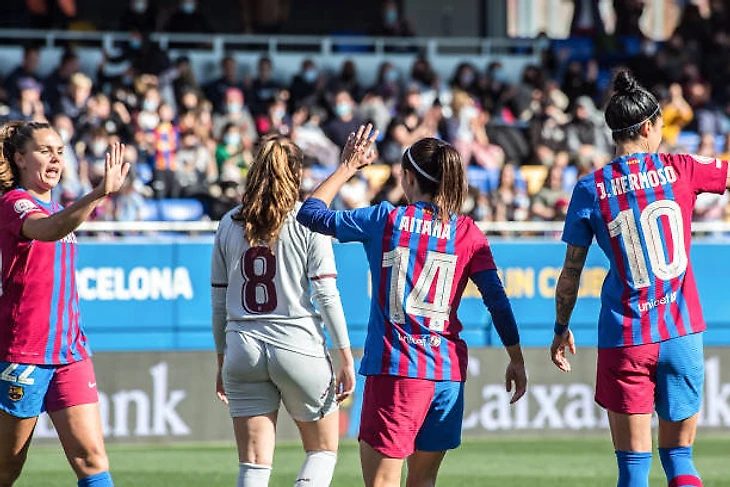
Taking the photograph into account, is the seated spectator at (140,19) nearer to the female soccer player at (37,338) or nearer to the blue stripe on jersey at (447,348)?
the female soccer player at (37,338)

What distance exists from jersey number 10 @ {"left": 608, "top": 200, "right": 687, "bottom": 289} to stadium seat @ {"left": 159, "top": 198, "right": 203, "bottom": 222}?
9.47 m

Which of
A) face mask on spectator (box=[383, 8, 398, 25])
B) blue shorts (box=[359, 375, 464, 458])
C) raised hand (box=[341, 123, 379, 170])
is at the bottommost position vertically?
blue shorts (box=[359, 375, 464, 458])

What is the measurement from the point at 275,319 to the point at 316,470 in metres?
0.72

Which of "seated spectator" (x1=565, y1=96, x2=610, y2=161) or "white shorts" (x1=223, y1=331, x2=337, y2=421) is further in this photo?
"seated spectator" (x1=565, y1=96, x2=610, y2=161)

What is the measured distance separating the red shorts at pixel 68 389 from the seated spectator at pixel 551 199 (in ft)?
31.1

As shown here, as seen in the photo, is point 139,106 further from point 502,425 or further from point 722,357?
point 722,357

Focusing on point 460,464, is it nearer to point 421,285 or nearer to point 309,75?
point 421,285

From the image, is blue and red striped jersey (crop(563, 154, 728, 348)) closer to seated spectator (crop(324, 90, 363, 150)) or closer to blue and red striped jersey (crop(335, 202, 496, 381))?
blue and red striped jersey (crop(335, 202, 496, 381))

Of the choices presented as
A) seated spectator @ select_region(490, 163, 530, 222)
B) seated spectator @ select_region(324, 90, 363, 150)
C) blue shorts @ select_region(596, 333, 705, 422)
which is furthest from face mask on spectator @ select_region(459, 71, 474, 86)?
blue shorts @ select_region(596, 333, 705, 422)

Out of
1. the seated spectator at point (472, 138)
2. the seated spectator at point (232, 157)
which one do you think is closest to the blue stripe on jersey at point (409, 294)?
the seated spectator at point (232, 157)

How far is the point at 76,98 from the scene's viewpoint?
16484 mm

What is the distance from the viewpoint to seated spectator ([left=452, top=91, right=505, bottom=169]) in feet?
56.9

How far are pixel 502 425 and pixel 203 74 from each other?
28.4 feet

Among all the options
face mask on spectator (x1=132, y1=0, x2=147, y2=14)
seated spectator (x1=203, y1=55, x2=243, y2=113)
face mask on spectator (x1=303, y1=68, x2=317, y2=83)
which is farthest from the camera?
face mask on spectator (x1=132, y1=0, x2=147, y2=14)
